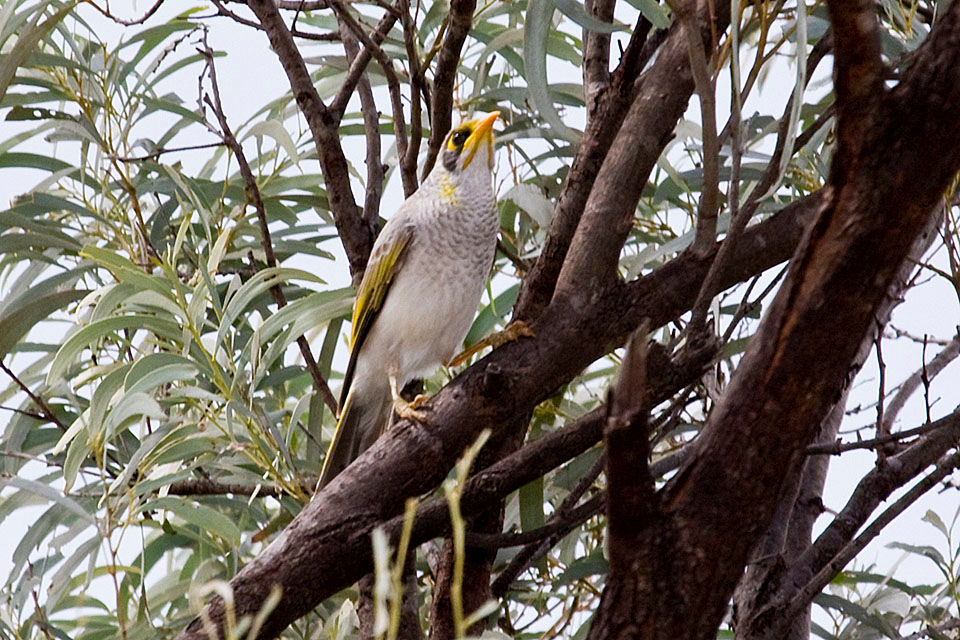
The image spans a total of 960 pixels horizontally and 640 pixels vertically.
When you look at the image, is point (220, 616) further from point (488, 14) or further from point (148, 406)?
point (488, 14)

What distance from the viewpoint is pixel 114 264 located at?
2.12 m

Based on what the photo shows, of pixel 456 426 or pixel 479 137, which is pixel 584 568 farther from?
pixel 479 137

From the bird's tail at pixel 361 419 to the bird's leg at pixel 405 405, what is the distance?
0.08 m

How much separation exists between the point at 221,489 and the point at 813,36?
4.82ft

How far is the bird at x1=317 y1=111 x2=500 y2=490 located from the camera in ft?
8.55

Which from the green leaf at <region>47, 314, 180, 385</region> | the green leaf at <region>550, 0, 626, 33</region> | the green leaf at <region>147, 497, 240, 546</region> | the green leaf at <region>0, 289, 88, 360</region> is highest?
the green leaf at <region>550, 0, 626, 33</region>

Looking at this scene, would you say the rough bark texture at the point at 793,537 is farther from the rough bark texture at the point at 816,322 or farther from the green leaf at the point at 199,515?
the green leaf at the point at 199,515

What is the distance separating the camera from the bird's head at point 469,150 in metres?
2.72

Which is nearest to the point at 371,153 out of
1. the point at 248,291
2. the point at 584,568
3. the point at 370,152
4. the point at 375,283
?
the point at 370,152

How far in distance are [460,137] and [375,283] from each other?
1.37 feet

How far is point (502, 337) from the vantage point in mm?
2363

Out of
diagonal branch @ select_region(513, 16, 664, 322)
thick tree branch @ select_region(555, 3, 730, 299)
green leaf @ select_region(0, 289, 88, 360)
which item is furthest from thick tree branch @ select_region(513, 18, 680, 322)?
green leaf @ select_region(0, 289, 88, 360)

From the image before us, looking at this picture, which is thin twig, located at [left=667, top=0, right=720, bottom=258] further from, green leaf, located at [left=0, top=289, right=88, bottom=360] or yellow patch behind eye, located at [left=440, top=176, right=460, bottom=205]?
green leaf, located at [left=0, top=289, right=88, bottom=360]

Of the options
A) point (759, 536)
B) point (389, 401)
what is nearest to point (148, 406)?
point (389, 401)
